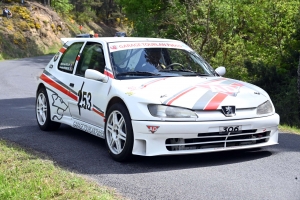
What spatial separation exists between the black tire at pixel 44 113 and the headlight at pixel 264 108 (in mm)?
3729

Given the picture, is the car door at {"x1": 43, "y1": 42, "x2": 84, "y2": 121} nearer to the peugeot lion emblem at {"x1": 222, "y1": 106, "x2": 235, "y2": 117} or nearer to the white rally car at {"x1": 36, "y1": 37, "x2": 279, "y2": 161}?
the white rally car at {"x1": 36, "y1": 37, "x2": 279, "y2": 161}

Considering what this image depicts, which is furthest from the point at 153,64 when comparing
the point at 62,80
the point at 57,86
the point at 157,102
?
the point at 57,86

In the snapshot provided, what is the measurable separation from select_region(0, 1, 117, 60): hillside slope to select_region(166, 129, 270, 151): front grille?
38382 millimetres

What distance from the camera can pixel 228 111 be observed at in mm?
6801

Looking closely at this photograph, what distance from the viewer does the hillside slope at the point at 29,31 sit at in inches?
1880

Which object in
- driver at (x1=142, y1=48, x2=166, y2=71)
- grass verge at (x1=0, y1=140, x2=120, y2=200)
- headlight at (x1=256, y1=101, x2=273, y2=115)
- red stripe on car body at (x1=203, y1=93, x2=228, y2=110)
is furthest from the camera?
driver at (x1=142, y1=48, x2=166, y2=71)

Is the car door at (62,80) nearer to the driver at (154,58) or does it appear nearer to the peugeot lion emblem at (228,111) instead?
the driver at (154,58)

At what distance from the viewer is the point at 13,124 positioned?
10.5 meters

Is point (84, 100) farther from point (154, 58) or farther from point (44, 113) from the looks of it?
point (44, 113)

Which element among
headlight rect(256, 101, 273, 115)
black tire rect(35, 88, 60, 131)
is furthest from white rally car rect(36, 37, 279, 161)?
black tire rect(35, 88, 60, 131)

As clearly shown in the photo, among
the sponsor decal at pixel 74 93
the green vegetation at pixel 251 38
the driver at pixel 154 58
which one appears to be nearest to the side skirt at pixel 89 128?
the sponsor decal at pixel 74 93

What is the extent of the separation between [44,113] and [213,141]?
3.75 metres

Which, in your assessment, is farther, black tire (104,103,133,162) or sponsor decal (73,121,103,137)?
sponsor decal (73,121,103,137)

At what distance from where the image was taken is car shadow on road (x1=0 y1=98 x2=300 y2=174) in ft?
22.4
